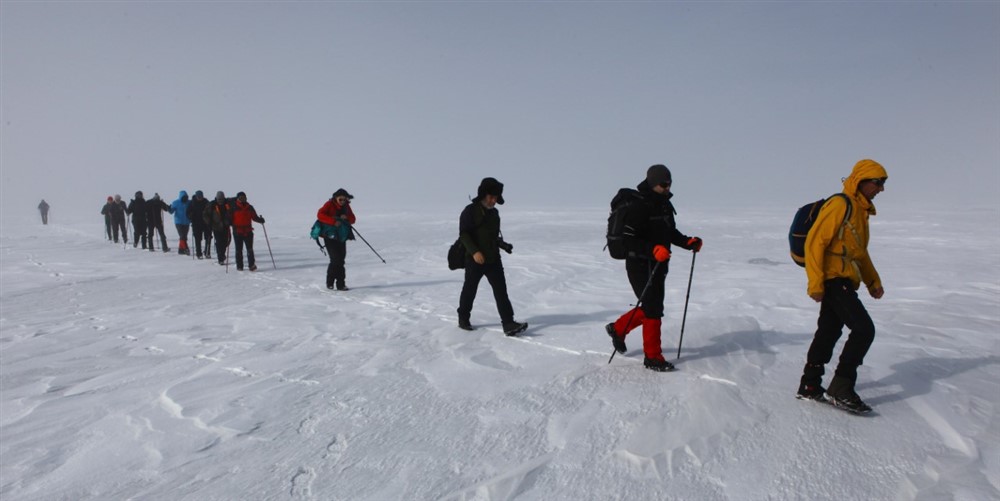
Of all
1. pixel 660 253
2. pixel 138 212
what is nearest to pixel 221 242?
pixel 138 212

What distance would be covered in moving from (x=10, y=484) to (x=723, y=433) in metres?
4.37

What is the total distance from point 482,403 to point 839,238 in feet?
9.09

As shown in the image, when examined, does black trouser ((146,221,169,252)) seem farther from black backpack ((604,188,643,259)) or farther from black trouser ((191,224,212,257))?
black backpack ((604,188,643,259))

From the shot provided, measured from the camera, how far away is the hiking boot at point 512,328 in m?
6.21

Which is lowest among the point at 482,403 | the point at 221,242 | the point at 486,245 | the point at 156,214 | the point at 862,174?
the point at 482,403

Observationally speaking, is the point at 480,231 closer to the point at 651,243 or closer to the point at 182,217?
the point at 651,243

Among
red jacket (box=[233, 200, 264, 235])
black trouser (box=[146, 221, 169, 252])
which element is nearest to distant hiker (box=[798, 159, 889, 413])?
red jacket (box=[233, 200, 264, 235])

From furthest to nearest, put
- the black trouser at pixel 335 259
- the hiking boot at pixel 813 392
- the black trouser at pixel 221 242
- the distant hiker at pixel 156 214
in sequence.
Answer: the distant hiker at pixel 156 214, the black trouser at pixel 221 242, the black trouser at pixel 335 259, the hiking boot at pixel 813 392

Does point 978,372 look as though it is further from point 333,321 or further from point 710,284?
point 333,321

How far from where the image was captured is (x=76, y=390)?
4.82 metres

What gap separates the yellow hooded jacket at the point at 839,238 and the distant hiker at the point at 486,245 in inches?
122

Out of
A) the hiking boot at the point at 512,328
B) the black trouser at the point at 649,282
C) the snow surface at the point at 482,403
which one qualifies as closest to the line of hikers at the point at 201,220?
the snow surface at the point at 482,403

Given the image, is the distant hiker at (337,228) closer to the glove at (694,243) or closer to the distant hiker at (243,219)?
the distant hiker at (243,219)

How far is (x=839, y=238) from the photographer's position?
373 centimetres
